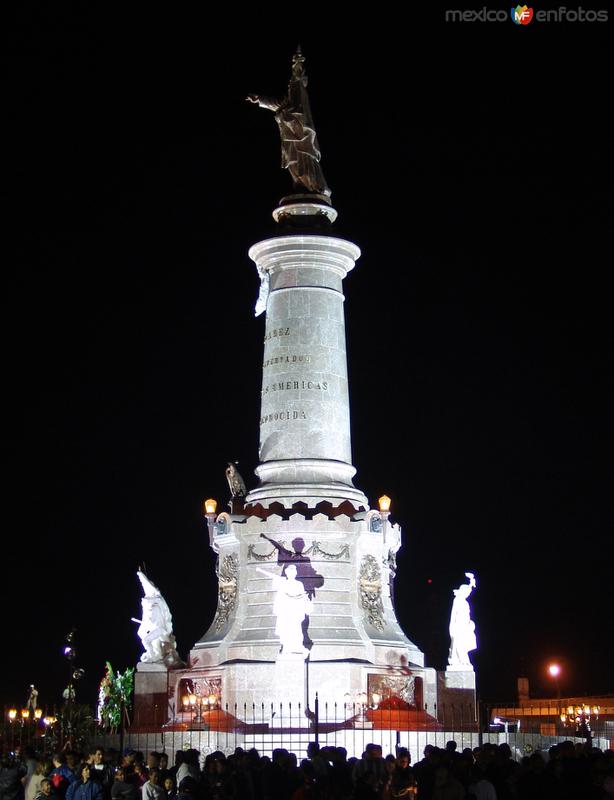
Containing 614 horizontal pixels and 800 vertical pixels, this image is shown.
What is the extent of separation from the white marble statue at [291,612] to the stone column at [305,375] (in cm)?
363

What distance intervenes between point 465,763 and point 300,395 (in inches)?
896

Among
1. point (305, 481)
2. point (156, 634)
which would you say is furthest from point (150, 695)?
point (305, 481)

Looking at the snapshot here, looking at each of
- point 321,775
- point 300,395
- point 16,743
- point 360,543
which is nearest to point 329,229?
point 300,395

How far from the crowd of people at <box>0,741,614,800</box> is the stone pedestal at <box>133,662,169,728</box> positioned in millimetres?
17810

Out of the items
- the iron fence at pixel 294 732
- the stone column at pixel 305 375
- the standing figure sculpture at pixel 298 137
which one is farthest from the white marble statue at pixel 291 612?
the standing figure sculpture at pixel 298 137

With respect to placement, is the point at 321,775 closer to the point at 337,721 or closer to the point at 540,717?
the point at 337,721

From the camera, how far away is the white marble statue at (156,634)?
4122 centimetres

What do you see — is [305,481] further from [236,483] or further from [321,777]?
[321,777]

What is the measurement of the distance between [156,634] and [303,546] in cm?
480

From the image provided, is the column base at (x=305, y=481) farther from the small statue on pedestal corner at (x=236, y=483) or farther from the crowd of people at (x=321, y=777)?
the crowd of people at (x=321, y=777)

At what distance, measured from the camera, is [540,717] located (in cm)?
4878

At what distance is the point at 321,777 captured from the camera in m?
20.4

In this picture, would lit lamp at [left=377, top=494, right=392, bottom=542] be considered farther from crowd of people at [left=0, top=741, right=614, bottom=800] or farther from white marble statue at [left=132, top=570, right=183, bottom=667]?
crowd of people at [left=0, top=741, right=614, bottom=800]

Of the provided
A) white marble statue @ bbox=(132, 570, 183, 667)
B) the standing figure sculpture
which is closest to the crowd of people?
white marble statue @ bbox=(132, 570, 183, 667)
